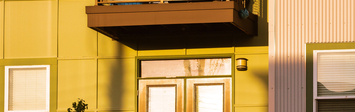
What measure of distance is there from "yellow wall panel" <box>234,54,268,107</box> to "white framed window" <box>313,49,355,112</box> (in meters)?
1.38

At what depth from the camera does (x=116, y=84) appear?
12484 millimetres

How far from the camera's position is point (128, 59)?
41.0 ft

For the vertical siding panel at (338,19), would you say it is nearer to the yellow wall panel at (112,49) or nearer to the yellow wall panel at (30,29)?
the yellow wall panel at (112,49)

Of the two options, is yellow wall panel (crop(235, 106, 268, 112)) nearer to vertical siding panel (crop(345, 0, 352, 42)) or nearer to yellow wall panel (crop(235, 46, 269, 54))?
yellow wall panel (crop(235, 46, 269, 54))

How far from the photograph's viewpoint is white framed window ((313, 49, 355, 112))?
35.1 feet

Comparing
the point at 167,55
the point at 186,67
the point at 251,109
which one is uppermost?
the point at 167,55

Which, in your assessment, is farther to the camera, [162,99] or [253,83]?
[162,99]

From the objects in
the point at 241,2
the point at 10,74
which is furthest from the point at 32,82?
the point at 241,2

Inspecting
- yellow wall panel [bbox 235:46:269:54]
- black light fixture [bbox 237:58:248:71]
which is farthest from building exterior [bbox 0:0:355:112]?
black light fixture [bbox 237:58:248:71]

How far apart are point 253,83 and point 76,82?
405 centimetres

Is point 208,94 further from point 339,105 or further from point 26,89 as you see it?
point 26,89

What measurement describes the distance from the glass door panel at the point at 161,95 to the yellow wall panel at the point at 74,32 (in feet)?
5.00

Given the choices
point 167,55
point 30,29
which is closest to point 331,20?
point 167,55

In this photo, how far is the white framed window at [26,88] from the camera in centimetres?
1273
